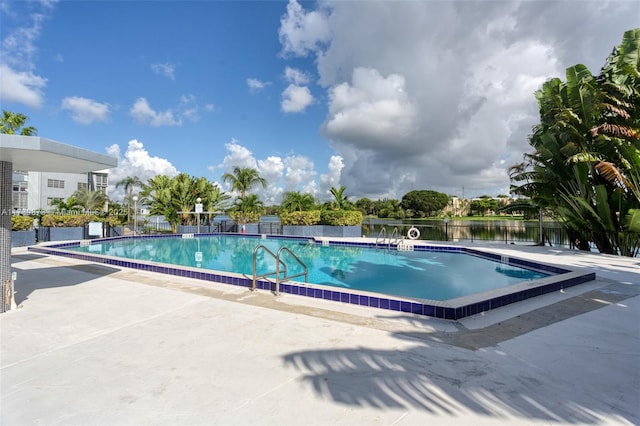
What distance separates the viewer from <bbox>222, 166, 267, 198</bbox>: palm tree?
2720cm

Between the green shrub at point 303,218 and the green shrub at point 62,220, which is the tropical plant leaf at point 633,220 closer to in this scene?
the green shrub at point 303,218

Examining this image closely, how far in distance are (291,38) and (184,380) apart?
595 inches

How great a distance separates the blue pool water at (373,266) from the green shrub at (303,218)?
3.21 m

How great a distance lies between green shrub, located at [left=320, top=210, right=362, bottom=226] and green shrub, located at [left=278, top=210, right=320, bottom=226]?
0.59m

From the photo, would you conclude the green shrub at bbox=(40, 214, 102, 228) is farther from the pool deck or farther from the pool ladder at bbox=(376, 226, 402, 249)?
the pool ladder at bbox=(376, 226, 402, 249)

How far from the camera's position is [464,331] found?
12.8 feet

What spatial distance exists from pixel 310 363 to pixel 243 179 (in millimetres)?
25723

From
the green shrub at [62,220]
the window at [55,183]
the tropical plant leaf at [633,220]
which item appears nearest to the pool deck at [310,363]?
the tropical plant leaf at [633,220]

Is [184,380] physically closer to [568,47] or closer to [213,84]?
[568,47]

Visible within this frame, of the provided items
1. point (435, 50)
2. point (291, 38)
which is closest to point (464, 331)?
point (435, 50)

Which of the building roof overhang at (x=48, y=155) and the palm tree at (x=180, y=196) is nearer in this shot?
the building roof overhang at (x=48, y=155)

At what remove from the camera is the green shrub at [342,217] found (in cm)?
1916

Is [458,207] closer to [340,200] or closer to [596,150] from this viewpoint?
A: [340,200]

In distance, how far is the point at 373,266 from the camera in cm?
1059
